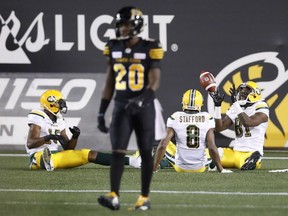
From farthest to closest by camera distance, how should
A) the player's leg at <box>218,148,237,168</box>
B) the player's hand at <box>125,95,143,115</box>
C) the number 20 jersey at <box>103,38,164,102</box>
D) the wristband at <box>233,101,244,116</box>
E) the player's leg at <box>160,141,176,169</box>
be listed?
the player's leg at <box>218,148,237,168</box>, the player's leg at <box>160,141,176,169</box>, the wristband at <box>233,101,244,116</box>, the number 20 jersey at <box>103,38,164,102</box>, the player's hand at <box>125,95,143,115</box>

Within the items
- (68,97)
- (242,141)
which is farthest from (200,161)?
(68,97)

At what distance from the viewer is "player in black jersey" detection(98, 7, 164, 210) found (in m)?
9.74

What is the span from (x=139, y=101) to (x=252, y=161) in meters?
5.22

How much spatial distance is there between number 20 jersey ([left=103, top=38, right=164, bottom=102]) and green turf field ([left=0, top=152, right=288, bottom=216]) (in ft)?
3.72

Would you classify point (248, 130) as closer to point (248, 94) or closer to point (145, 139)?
point (248, 94)

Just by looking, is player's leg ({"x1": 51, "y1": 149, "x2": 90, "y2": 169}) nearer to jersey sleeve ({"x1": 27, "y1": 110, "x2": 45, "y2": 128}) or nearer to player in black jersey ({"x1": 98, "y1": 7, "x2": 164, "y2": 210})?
jersey sleeve ({"x1": 27, "y1": 110, "x2": 45, "y2": 128})

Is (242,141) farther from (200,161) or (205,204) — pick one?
(205,204)

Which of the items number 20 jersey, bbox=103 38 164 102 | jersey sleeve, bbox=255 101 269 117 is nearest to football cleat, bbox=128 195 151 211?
number 20 jersey, bbox=103 38 164 102

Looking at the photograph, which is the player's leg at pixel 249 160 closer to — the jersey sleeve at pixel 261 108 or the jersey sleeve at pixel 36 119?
the jersey sleeve at pixel 261 108

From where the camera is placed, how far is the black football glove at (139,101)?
377 inches

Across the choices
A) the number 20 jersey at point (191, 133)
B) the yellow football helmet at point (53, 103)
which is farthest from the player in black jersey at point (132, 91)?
the yellow football helmet at point (53, 103)

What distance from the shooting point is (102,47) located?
18062 millimetres

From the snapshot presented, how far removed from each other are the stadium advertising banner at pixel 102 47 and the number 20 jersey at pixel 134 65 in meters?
8.08

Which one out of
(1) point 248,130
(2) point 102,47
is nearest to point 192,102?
(1) point 248,130
